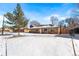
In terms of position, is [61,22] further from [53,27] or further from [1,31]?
[1,31]

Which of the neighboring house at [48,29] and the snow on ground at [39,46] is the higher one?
the neighboring house at [48,29]

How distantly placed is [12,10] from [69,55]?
0.84 m

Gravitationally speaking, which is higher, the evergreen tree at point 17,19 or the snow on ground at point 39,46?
the evergreen tree at point 17,19

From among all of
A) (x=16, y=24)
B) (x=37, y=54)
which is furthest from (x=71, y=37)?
(x=16, y=24)

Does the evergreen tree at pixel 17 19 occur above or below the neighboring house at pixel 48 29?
above

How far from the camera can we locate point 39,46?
10.1ft

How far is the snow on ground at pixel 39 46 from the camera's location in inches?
120

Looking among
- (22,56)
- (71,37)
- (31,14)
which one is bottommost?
(22,56)

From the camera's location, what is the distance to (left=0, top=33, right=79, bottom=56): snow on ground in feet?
10.0

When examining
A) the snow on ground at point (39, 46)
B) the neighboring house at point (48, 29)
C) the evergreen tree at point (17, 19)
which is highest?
the evergreen tree at point (17, 19)

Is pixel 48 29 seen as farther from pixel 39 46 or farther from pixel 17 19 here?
pixel 17 19

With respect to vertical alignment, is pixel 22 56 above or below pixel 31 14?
below

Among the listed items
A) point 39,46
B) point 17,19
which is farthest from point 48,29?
point 17,19

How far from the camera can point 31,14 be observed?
121 inches
